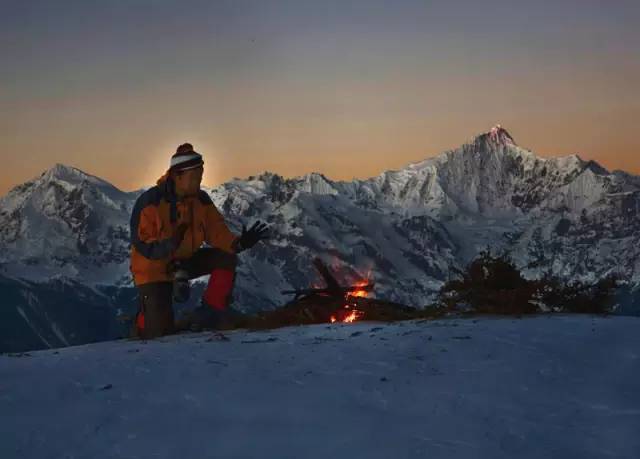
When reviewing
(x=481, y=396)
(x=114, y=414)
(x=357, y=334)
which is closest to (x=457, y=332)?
(x=357, y=334)

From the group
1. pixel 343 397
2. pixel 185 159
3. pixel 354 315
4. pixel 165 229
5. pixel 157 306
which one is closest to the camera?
pixel 343 397

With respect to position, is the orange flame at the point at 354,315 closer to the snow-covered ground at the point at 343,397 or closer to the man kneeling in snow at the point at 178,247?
the man kneeling in snow at the point at 178,247

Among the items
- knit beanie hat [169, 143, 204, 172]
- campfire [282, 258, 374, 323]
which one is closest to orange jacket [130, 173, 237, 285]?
knit beanie hat [169, 143, 204, 172]

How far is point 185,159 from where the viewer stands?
13.4m

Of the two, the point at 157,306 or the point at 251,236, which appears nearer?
the point at 157,306

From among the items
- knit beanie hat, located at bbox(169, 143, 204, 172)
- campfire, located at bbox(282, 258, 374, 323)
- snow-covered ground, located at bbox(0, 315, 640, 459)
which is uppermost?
knit beanie hat, located at bbox(169, 143, 204, 172)

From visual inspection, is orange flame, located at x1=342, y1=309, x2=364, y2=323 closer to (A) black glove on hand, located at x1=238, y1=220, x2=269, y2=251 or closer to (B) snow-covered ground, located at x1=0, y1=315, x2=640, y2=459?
(A) black glove on hand, located at x1=238, y1=220, x2=269, y2=251

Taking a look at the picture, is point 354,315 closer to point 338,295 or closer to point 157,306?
point 338,295

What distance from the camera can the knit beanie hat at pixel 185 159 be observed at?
13.4 metres

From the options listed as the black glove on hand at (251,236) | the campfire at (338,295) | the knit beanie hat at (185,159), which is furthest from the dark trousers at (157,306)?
the campfire at (338,295)

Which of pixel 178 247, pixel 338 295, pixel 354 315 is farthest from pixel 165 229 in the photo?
pixel 338 295

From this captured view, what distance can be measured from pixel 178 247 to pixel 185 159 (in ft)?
4.44

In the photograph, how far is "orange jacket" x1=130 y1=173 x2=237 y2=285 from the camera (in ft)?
42.3

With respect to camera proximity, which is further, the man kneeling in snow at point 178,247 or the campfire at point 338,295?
the campfire at point 338,295
